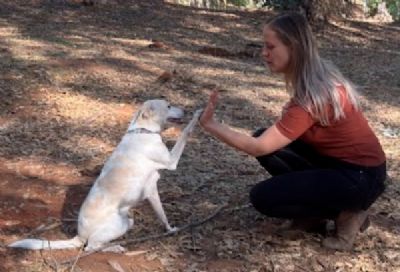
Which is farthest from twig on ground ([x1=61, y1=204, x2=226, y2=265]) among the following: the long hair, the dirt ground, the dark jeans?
the long hair

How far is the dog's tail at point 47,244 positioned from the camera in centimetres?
359

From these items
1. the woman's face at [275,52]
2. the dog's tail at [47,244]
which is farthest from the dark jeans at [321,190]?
the dog's tail at [47,244]

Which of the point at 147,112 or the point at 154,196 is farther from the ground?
the point at 147,112

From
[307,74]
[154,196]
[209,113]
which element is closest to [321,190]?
[307,74]

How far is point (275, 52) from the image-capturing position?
3.50 meters

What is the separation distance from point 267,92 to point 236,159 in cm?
234

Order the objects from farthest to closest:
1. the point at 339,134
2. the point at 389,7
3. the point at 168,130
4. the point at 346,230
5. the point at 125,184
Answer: the point at 389,7
the point at 168,130
the point at 346,230
the point at 125,184
the point at 339,134

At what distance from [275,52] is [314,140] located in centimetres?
55

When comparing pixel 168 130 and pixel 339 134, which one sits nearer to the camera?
pixel 339 134

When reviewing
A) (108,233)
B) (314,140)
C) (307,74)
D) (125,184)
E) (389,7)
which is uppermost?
(307,74)

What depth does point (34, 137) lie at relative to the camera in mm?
5691

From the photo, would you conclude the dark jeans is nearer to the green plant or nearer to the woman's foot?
the woman's foot

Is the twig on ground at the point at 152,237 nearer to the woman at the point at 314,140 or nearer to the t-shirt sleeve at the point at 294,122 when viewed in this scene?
the woman at the point at 314,140

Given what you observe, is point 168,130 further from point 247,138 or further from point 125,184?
point 247,138
